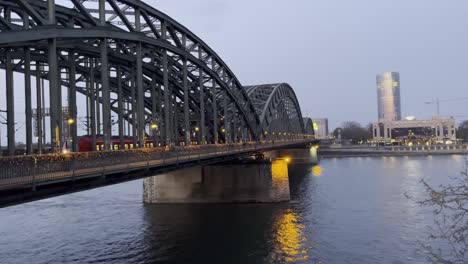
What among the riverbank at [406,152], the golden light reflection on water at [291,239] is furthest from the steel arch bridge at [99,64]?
the riverbank at [406,152]

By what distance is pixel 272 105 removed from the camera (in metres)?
117

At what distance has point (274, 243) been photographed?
121ft

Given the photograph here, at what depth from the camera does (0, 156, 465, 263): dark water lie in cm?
3278

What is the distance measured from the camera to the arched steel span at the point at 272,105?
107 m

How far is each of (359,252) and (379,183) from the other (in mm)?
44965

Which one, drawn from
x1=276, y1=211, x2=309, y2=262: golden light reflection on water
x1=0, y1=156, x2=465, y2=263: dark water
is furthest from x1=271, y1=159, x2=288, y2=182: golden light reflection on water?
x1=276, y1=211, x2=309, y2=262: golden light reflection on water

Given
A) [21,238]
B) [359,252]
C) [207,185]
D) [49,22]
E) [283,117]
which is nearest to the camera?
[49,22]

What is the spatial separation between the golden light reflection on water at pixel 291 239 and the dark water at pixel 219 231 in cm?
7

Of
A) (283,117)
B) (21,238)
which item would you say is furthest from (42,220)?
(283,117)

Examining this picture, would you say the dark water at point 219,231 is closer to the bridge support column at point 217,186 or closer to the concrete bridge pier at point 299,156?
the bridge support column at point 217,186

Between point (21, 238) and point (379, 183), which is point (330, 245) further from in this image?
point (379, 183)

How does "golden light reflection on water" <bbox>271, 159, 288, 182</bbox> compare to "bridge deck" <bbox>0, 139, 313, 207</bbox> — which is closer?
"bridge deck" <bbox>0, 139, 313, 207</bbox>

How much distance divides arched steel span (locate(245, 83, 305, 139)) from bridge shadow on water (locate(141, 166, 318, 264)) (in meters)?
41.9

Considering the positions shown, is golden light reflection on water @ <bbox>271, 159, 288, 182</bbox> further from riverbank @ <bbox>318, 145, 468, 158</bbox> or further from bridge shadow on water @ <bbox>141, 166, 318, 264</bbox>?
riverbank @ <bbox>318, 145, 468, 158</bbox>
